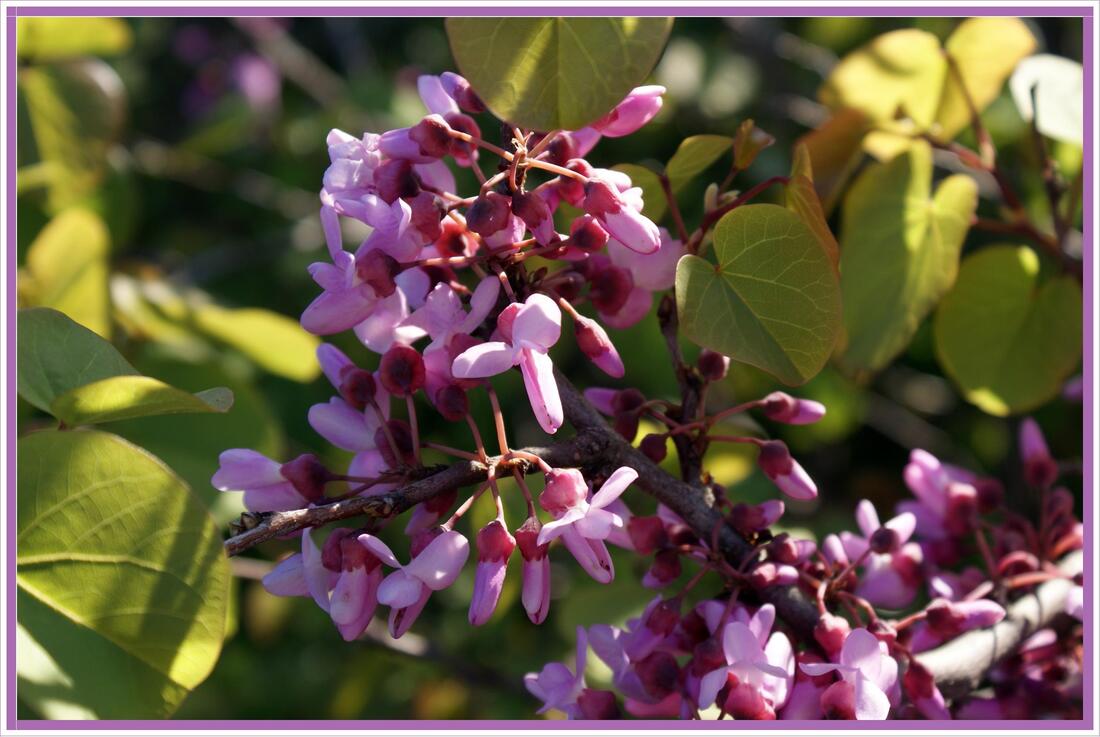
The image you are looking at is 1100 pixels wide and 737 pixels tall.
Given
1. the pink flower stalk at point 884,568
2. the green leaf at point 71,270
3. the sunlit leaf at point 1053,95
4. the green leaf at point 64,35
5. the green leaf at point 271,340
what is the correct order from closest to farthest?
the pink flower stalk at point 884,568, the sunlit leaf at point 1053,95, the green leaf at point 71,270, the green leaf at point 271,340, the green leaf at point 64,35

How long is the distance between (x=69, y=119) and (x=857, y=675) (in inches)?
80.1

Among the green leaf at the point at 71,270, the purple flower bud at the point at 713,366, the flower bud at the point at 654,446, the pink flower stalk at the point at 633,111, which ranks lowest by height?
the green leaf at the point at 71,270

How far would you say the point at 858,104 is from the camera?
5.49 feet

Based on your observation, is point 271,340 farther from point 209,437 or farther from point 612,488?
point 612,488

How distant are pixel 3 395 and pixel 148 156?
253 centimetres

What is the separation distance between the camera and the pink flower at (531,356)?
95 centimetres

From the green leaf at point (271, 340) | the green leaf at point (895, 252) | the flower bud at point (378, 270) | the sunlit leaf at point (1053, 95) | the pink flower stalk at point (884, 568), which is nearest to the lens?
the flower bud at point (378, 270)

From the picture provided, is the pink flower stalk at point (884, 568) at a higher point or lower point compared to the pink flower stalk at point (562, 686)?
higher

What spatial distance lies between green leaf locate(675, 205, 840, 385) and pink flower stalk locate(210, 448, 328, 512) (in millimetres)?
415

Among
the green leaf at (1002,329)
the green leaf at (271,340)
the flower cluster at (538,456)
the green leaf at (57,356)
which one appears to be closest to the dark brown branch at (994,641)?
the flower cluster at (538,456)

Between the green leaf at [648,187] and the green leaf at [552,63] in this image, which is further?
the green leaf at [648,187]

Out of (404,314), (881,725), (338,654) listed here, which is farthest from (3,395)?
(338,654)

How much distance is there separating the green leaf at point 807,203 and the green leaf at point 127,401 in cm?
62

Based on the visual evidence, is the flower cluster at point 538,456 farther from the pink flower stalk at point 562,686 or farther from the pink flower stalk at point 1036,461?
the pink flower stalk at point 1036,461
